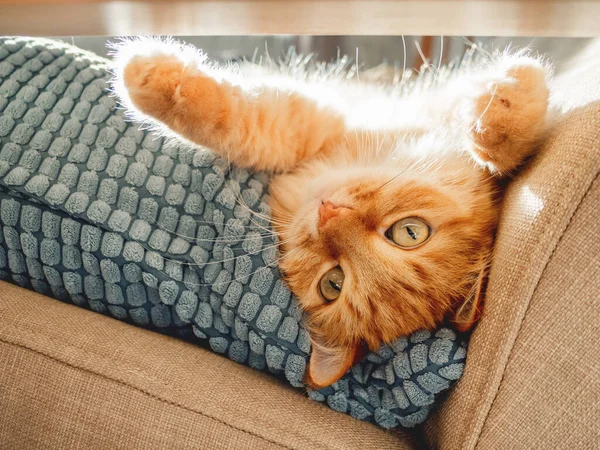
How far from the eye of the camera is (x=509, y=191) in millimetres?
1053

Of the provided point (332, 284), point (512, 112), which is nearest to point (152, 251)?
point (332, 284)

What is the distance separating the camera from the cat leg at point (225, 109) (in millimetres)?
1074

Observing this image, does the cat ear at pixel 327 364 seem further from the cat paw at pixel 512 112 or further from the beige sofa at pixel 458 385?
the cat paw at pixel 512 112

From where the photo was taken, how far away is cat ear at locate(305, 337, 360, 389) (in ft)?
3.33

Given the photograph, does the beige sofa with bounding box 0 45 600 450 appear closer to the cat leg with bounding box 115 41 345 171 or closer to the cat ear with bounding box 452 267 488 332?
the cat ear with bounding box 452 267 488 332

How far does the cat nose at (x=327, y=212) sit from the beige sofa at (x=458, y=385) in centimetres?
33

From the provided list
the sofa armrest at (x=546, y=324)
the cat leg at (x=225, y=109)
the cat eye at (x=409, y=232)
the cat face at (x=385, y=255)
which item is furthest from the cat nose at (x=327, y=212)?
the sofa armrest at (x=546, y=324)

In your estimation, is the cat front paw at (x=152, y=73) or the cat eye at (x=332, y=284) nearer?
the cat front paw at (x=152, y=73)

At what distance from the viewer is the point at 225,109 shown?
1.18 m

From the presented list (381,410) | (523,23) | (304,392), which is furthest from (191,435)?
(523,23)

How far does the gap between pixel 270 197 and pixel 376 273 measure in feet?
1.17

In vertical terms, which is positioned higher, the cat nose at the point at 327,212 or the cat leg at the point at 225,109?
the cat leg at the point at 225,109

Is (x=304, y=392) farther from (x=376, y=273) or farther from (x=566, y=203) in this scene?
(x=566, y=203)

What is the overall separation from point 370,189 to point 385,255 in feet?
0.51
